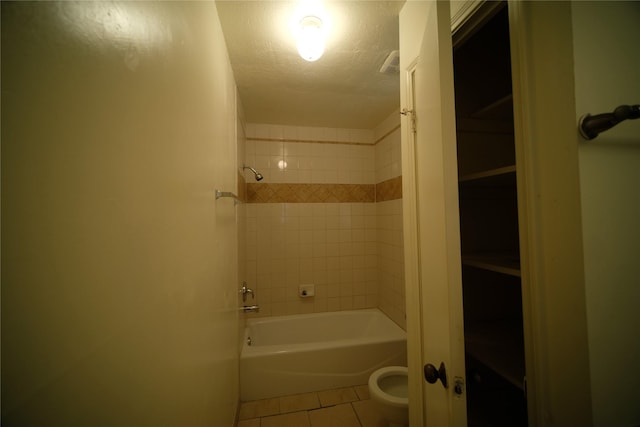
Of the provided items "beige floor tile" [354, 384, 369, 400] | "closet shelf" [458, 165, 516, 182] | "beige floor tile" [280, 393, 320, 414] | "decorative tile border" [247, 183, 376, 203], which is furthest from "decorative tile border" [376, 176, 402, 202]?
"beige floor tile" [280, 393, 320, 414]

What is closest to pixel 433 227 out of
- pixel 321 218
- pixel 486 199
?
pixel 486 199

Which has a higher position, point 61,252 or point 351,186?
point 351,186

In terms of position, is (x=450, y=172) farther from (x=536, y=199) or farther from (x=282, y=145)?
(x=282, y=145)

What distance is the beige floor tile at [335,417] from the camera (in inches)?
58.5

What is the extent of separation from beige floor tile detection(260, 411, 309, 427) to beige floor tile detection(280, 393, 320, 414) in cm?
4

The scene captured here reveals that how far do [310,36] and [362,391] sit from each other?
233cm

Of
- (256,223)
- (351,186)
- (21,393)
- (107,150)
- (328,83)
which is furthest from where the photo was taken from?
(351,186)

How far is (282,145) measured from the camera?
2.39 metres

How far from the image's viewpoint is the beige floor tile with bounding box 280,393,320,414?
161cm

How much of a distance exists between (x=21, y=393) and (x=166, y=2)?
779 mm

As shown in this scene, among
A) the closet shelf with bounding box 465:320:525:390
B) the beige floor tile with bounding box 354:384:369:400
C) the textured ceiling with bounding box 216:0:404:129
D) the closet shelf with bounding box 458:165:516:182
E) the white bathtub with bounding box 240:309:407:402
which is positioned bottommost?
the beige floor tile with bounding box 354:384:369:400

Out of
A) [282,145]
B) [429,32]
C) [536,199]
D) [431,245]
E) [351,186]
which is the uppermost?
[282,145]

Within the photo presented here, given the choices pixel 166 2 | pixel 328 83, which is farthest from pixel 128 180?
pixel 328 83

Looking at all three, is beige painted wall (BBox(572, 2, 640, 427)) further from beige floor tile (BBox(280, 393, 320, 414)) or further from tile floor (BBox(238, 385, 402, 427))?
beige floor tile (BBox(280, 393, 320, 414))
